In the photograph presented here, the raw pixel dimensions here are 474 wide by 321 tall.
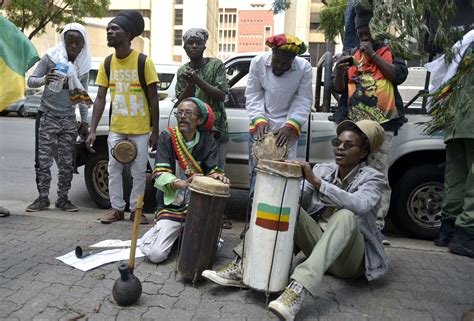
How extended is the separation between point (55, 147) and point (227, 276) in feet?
8.96

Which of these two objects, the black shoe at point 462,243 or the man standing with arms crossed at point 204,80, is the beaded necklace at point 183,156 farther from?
the black shoe at point 462,243

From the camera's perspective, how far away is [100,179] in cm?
517

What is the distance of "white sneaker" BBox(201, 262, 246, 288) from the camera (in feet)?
9.71

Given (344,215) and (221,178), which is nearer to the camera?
(344,215)

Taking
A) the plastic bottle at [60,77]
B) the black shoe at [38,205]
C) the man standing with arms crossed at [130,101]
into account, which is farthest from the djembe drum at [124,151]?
the black shoe at [38,205]

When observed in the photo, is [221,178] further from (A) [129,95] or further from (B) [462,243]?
(B) [462,243]

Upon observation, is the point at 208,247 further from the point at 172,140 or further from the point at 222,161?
the point at 222,161

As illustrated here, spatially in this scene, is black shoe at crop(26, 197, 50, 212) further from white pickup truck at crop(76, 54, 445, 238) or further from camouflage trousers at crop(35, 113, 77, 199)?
white pickup truck at crop(76, 54, 445, 238)

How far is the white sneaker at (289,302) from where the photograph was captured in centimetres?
249

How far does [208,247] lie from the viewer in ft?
10.2

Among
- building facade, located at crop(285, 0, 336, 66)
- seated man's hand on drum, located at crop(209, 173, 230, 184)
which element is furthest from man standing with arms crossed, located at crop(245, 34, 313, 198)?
building facade, located at crop(285, 0, 336, 66)

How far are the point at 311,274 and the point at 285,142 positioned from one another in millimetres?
1403

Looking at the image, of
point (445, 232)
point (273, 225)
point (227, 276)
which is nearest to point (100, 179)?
point (227, 276)

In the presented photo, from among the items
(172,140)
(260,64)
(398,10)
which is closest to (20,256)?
(172,140)
